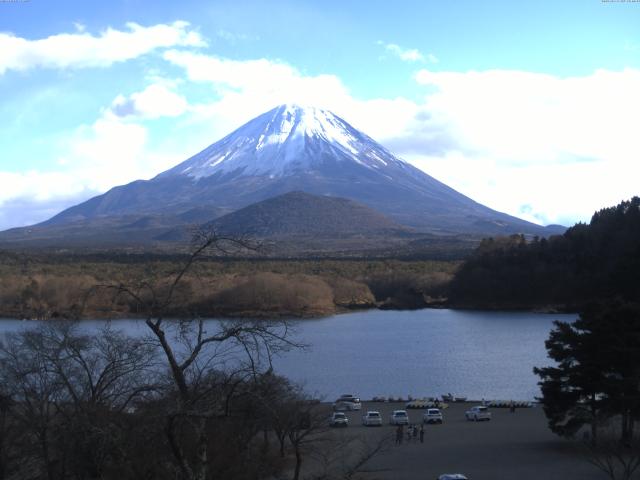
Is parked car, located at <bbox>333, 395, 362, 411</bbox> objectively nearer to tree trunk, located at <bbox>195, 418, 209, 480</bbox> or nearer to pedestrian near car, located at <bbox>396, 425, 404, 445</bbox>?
pedestrian near car, located at <bbox>396, 425, 404, 445</bbox>

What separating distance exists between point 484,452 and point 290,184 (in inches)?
4824

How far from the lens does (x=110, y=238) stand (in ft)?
333

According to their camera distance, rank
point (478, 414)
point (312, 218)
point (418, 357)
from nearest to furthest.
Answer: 1. point (478, 414)
2. point (418, 357)
3. point (312, 218)

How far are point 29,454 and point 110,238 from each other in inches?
3739

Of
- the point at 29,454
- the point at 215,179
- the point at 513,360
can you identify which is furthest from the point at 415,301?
the point at 215,179

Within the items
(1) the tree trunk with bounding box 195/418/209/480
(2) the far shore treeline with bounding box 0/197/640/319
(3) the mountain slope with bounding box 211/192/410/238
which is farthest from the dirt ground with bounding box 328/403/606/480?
(3) the mountain slope with bounding box 211/192/410/238

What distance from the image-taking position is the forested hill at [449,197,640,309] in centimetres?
4888

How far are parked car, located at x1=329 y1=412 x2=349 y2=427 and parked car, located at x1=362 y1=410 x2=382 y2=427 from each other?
36cm

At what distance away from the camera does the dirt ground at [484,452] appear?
478 inches

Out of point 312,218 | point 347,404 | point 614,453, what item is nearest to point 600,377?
point 614,453

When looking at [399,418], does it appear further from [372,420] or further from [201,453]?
[201,453]

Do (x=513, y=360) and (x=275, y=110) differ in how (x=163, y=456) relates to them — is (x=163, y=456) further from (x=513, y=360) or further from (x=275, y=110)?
(x=275, y=110)

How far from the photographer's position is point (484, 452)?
45.1 ft

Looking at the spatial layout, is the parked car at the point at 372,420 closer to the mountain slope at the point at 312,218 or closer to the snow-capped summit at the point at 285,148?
the mountain slope at the point at 312,218
